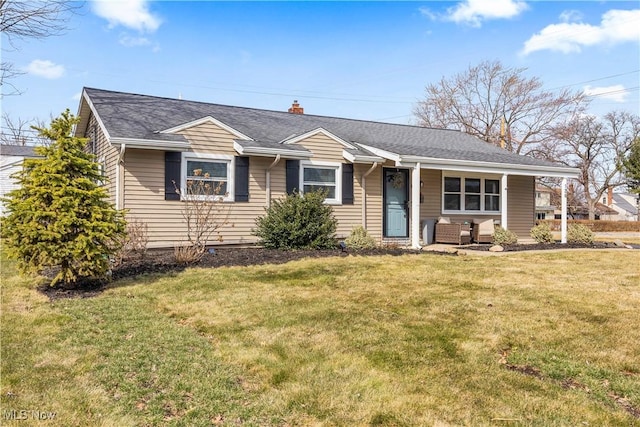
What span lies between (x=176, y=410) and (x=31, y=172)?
16.2 feet

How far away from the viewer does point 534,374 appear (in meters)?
3.62

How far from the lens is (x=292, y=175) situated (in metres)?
11.5

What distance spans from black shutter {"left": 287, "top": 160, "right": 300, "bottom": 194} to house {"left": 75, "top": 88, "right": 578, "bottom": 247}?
0.03 metres

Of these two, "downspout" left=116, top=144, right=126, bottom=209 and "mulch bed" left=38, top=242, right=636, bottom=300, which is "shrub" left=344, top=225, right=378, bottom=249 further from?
"downspout" left=116, top=144, right=126, bottom=209

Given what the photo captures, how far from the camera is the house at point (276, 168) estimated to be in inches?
395

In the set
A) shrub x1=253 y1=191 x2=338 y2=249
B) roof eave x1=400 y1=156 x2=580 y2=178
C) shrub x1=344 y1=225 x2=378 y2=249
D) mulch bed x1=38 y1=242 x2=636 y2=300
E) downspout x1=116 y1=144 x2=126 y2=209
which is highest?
roof eave x1=400 y1=156 x2=580 y2=178

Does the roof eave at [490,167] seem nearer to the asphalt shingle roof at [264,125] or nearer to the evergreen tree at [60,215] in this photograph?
the asphalt shingle roof at [264,125]

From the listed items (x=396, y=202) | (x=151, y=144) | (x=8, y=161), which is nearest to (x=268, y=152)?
(x=151, y=144)

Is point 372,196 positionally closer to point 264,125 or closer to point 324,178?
point 324,178

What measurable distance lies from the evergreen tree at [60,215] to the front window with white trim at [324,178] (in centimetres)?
597

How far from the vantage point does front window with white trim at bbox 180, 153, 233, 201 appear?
10.2 meters

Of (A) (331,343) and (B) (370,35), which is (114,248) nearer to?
(A) (331,343)

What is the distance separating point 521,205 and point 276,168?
9250 mm

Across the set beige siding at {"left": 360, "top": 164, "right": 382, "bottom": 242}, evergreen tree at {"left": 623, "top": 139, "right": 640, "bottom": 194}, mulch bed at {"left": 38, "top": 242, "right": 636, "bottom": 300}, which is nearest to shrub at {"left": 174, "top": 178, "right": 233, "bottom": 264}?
mulch bed at {"left": 38, "top": 242, "right": 636, "bottom": 300}
